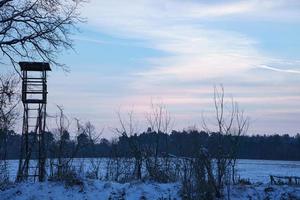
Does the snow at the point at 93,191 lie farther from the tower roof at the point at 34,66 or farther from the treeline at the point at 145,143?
the tower roof at the point at 34,66

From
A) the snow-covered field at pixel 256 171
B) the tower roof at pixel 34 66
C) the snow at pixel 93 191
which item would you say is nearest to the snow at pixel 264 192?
the snow at pixel 93 191

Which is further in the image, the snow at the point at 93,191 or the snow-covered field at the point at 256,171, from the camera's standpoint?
the snow-covered field at the point at 256,171

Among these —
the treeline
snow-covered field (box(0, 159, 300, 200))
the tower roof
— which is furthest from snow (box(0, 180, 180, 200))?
the tower roof

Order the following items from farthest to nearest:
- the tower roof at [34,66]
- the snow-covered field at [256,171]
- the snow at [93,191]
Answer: the snow-covered field at [256,171] < the tower roof at [34,66] < the snow at [93,191]

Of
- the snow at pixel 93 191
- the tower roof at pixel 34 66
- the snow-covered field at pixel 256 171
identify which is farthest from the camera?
the snow-covered field at pixel 256 171

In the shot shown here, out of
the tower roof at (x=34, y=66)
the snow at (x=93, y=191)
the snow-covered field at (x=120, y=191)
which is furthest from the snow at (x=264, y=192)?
the tower roof at (x=34, y=66)

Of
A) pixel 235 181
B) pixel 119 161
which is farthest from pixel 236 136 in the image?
pixel 119 161

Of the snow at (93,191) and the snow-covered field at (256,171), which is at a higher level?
the snow-covered field at (256,171)

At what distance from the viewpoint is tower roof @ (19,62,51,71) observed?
25.1 meters

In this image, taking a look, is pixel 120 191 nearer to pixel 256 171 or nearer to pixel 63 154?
pixel 63 154

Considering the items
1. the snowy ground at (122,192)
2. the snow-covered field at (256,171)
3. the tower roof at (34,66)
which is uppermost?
the tower roof at (34,66)

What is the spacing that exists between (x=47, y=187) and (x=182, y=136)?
17.2 ft

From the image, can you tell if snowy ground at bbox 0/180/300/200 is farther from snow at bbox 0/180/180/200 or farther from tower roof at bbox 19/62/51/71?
tower roof at bbox 19/62/51/71

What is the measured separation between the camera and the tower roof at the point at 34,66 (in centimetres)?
2510
